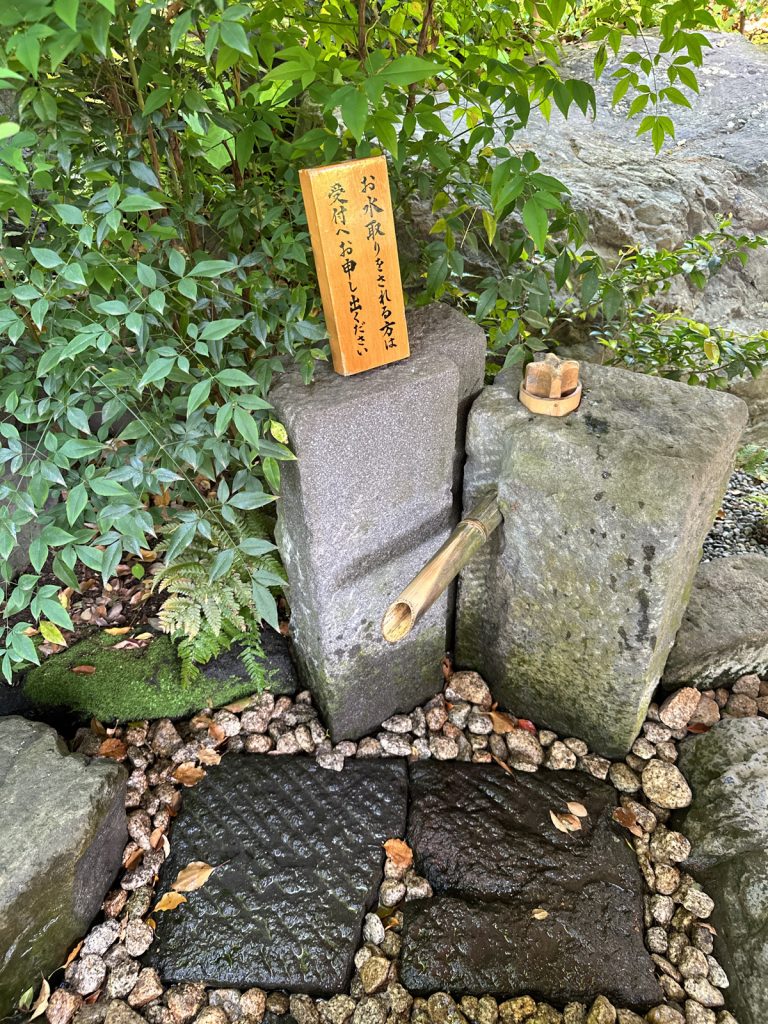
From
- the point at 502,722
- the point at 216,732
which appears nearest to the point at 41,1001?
the point at 216,732

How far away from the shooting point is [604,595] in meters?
2.42

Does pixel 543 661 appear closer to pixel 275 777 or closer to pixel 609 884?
pixel 609 884

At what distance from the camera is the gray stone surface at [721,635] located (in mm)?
2926

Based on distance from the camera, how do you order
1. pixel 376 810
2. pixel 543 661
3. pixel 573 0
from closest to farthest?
pixel 573 0 < pixel 376 810 < pixel 543 661

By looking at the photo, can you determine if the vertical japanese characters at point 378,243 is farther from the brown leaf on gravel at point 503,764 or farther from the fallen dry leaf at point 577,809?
the fallen dry leaf at point 577,809

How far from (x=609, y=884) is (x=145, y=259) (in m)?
2.46

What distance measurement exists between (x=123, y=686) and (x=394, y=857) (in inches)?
49.4

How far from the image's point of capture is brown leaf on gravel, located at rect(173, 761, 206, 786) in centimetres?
262

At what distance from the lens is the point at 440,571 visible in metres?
2.11

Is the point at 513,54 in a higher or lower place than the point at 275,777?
higher

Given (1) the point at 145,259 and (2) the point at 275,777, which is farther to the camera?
(2) the point at 275,777

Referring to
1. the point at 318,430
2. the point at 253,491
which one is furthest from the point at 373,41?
the point at 253,491

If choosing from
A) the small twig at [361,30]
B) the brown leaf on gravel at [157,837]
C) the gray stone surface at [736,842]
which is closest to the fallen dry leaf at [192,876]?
the brown leaf on gravel at [157,837]

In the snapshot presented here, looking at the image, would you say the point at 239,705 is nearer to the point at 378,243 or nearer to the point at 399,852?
the point at 399,852
